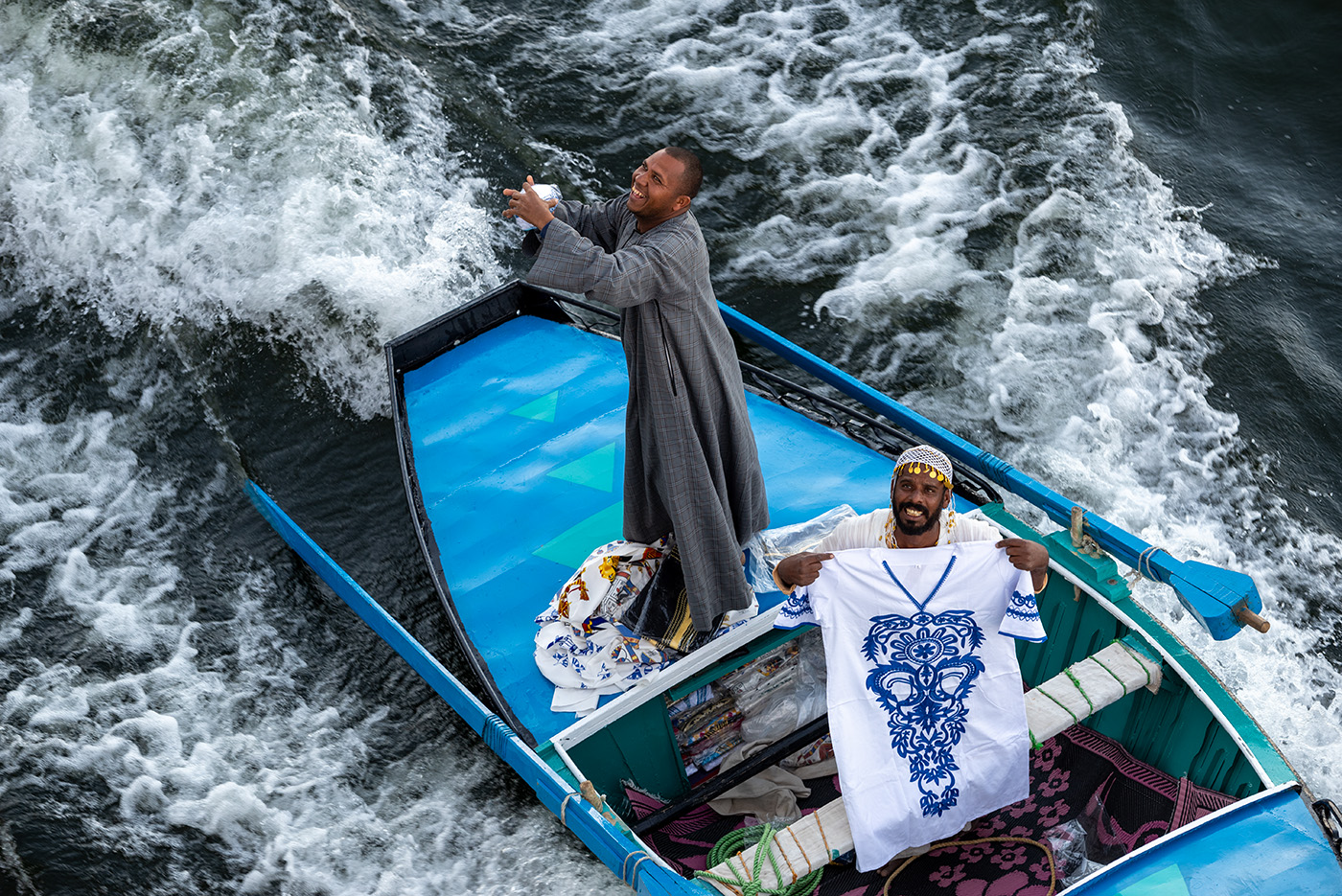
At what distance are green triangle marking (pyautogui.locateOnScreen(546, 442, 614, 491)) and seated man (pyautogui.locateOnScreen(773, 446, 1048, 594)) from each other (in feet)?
5.10

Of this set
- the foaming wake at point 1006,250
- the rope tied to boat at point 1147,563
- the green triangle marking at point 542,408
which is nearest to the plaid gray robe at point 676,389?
the rope tied to boat at point 1147,563

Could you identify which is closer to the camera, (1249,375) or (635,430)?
(635,430)

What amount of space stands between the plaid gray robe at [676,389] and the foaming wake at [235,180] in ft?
12.1

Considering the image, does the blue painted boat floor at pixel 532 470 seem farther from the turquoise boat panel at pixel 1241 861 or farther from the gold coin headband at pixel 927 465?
the turquoise boat panel at pixel 1241 861

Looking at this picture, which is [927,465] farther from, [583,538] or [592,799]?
[583,538]

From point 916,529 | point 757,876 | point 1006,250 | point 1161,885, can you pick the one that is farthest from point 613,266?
point 1006,250

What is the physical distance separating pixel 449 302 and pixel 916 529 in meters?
4.76

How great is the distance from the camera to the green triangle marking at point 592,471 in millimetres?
5113

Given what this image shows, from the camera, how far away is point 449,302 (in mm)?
7594

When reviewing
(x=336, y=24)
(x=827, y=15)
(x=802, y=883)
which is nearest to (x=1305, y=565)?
(x=802, y=883)

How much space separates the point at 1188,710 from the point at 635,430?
6.80 ft

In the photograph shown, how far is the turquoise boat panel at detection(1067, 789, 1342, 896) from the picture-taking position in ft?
10.7

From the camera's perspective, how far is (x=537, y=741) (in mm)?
4137

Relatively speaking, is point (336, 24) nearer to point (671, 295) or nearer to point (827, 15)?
point (827, 15)
